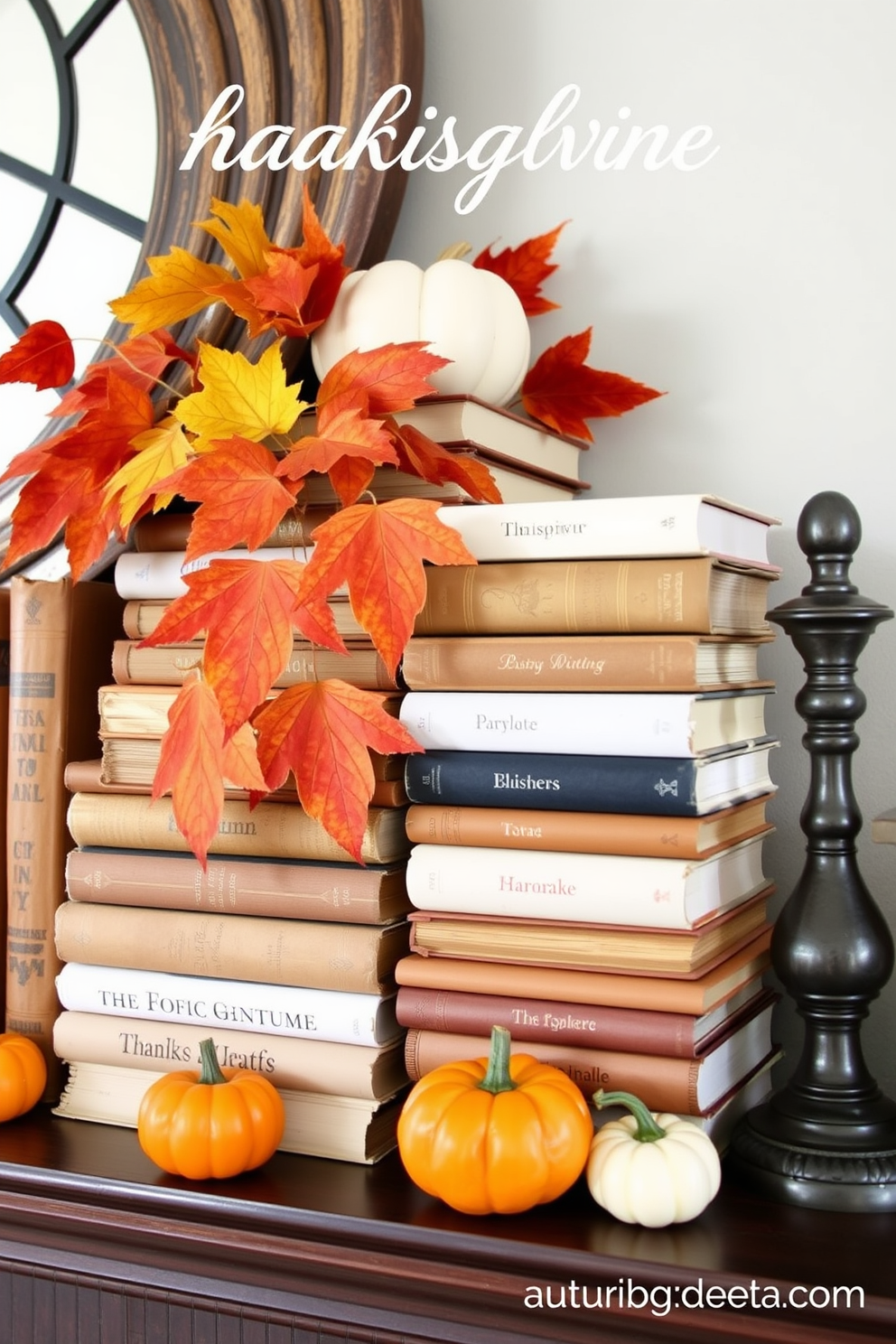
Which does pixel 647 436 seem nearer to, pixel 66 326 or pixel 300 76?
pixel 300 76

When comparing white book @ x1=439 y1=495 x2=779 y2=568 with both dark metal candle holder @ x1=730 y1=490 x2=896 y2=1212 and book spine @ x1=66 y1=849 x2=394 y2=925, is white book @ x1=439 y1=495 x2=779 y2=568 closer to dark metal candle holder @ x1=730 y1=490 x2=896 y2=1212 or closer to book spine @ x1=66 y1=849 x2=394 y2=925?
dark metal candle holder @ x1=730 y1=490 x2=896 y2=1212

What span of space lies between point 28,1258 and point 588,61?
3.06 feet

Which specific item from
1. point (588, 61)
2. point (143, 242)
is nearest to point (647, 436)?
point (588, 61)

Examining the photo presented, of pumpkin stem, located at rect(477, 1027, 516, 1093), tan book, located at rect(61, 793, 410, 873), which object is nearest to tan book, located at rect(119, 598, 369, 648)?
tan book, located at rect(61, 793, 410, 873)

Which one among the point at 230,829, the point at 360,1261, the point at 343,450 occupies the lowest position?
the point at 360,1261

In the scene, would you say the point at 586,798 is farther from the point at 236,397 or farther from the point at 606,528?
the point at 236,397

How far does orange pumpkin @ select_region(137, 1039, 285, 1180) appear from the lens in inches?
27.0

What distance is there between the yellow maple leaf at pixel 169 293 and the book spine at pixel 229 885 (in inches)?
14.5

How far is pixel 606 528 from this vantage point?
27.6 inches

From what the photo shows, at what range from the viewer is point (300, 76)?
95 cm

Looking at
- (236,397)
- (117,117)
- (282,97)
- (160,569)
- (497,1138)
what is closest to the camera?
(497,1138)

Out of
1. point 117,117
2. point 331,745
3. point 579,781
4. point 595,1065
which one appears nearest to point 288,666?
point 331,745

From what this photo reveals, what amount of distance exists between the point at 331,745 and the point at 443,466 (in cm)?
19

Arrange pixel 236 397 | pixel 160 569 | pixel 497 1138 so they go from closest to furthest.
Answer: pixel 497 1138
pixel 236 397
pixel 160 569
